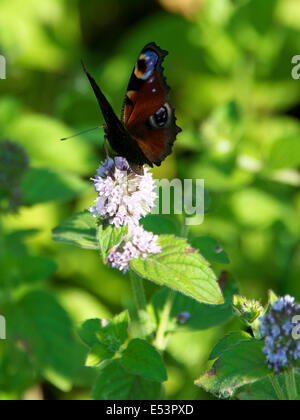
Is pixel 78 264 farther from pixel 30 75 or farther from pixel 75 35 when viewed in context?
pixel 75 35

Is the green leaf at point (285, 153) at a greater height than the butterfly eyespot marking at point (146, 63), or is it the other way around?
the green leaf at point (285, 153)

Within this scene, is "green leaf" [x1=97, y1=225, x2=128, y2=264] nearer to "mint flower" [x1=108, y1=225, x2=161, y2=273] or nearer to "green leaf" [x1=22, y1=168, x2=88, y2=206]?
"mint flower" [x1=108, y1=225, x2=161, y2=273]

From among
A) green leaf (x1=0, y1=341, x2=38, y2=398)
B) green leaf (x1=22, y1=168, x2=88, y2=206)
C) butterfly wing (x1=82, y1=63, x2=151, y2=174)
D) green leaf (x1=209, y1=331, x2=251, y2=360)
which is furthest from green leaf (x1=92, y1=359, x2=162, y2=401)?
green leaf (x1=22, y1=168, x2=88, y2=206)

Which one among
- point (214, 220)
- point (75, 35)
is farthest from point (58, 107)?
point (214, 220)

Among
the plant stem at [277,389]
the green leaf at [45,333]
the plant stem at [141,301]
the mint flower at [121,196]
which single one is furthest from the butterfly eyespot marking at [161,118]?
the green leaf at [45,333]

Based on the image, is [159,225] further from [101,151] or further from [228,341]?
[101,151]

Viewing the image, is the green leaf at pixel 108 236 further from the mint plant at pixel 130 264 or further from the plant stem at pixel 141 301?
the plant stem at pixel 141 301
